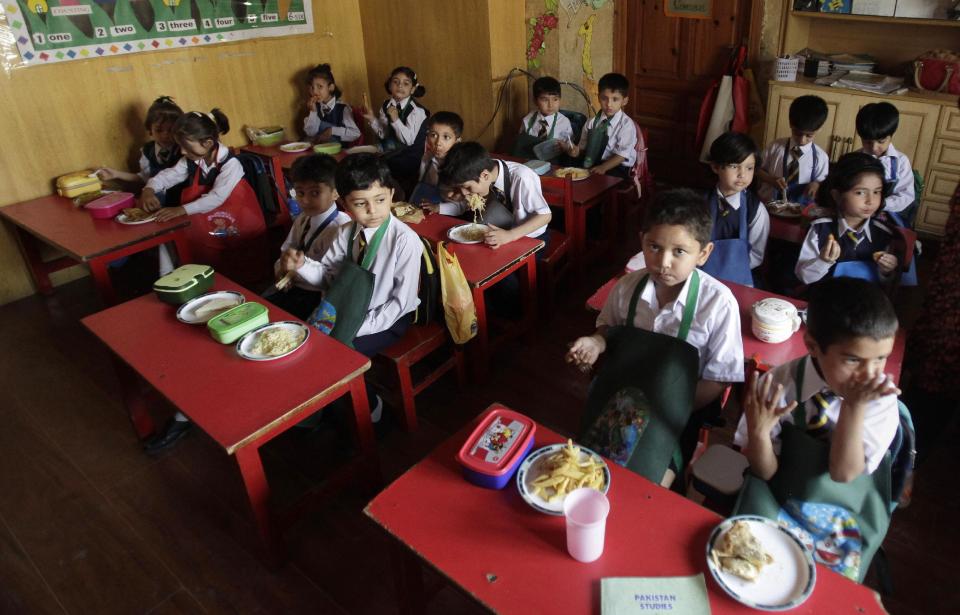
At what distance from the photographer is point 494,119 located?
597 cm

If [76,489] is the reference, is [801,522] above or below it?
above

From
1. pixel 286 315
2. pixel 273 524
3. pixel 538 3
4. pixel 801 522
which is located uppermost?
pixel 538 3

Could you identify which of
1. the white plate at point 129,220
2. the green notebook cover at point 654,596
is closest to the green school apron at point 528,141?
the white plate at point 129,220

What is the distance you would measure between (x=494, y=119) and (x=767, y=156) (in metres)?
2.45

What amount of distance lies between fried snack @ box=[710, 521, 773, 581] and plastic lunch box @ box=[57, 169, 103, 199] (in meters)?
4.81

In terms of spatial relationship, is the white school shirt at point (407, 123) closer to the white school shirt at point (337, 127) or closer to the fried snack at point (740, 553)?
the white school shirt at point (337, 127)

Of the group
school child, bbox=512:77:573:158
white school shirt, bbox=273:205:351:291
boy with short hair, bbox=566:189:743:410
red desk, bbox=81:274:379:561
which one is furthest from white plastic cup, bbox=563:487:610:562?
school child, bbox=512:77:573:158

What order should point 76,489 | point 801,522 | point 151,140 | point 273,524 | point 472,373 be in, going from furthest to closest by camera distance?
point 151,140 → point 472,373 → point 76,489 → point 273,524 → point 801,522

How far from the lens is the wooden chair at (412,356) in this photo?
3.18 m

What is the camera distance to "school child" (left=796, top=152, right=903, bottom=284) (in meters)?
2.97

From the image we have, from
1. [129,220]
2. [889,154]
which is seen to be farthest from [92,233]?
[889,154]

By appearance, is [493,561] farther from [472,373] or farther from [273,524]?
[472,373]

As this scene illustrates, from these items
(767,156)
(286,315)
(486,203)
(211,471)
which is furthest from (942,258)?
(211,471)

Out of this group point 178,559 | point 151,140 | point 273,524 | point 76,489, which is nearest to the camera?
point 273,524
